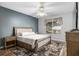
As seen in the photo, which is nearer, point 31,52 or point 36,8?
point 31,52

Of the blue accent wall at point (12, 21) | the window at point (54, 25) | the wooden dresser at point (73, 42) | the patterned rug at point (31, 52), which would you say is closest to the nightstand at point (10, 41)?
the blue accent wall at point (12, 21)

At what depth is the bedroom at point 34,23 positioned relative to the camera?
1.86 metres

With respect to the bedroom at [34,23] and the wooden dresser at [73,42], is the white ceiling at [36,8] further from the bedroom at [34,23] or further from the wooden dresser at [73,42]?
the wooden dresser at [73,42]

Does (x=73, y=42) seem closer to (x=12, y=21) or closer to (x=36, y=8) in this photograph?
(x=36, y=8)

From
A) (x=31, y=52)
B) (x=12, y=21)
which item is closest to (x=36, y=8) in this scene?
(x=12, y=21)

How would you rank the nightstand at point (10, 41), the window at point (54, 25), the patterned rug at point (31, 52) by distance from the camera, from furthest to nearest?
the nightstand at point (10, 41)
the window at point (54, 25)
the patterned rug at point (31, 52)

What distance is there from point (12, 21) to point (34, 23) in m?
0.69

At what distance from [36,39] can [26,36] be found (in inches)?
11.3

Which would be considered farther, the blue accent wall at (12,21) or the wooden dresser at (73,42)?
the blue accent wall at (12,21)

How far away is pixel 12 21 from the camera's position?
2123 mm

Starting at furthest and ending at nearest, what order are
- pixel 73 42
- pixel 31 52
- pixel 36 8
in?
pixel 36 8
pixel 31 52
pixel 73 42

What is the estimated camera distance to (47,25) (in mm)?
1980

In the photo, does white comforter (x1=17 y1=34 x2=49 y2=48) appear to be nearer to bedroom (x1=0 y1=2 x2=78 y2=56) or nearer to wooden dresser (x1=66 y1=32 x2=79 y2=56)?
bedroom (x1=0 y1=2 x2=78 y2=56)

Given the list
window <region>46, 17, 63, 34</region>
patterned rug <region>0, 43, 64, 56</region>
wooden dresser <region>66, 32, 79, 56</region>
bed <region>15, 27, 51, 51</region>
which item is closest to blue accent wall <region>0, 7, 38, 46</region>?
bed <region>15, 27, 51, 51</region>
